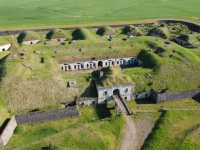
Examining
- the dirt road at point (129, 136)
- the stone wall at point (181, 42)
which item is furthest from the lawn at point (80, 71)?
the dirt road at point (129, 136)

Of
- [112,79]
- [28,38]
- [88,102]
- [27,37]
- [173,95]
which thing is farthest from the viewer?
[27,37]

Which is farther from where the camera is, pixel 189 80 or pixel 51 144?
pixel 189 80

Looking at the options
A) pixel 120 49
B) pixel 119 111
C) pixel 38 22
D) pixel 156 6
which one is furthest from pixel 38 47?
pixel 156 6

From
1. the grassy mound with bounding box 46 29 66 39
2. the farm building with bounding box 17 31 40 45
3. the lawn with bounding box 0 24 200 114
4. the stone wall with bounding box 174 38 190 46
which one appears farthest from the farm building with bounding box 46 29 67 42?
the stone wall with bounding box 174 38 190 46

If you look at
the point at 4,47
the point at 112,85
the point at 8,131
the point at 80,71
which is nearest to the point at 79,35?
the point at 80,71

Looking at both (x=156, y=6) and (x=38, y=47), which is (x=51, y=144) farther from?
(x=156, y=6)

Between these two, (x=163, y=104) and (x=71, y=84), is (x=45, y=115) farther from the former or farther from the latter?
(x=163, y=104)
